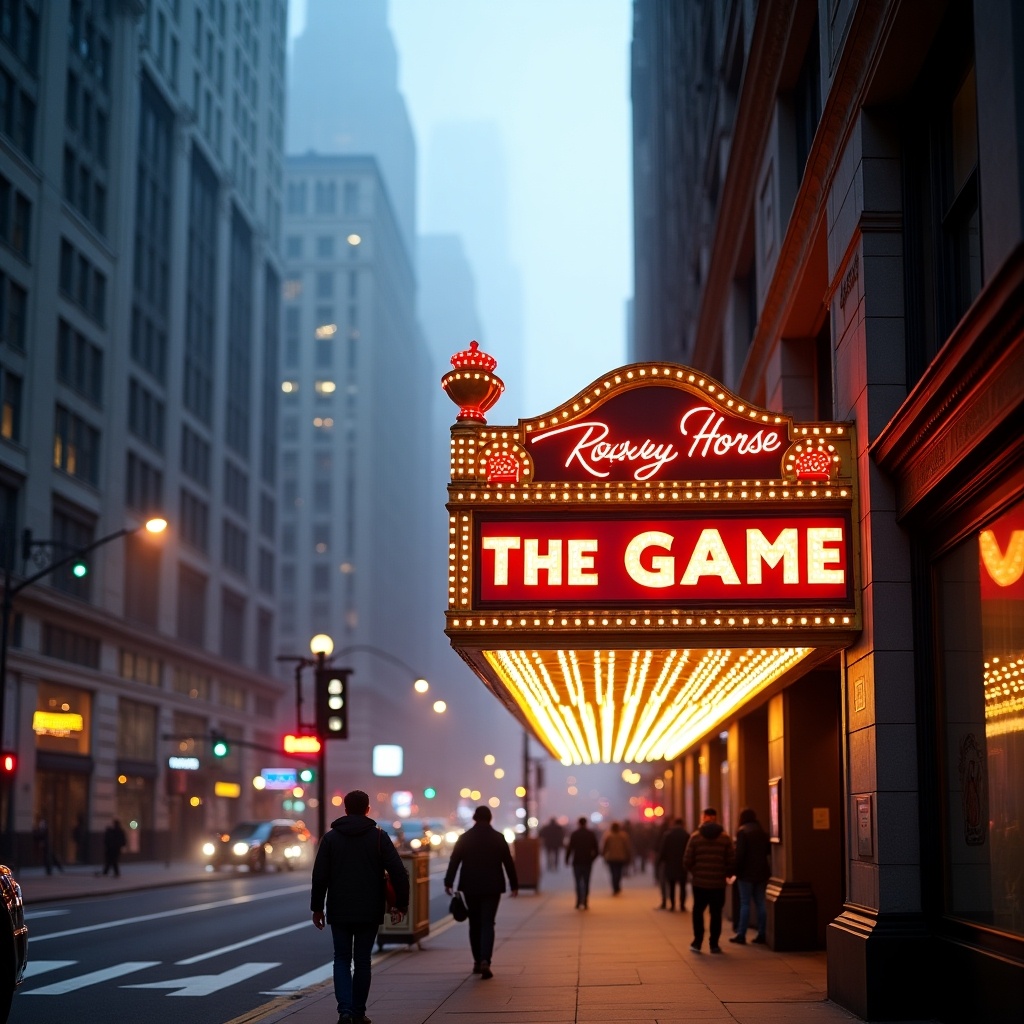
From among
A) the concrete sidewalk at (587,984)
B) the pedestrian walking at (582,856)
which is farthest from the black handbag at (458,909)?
the pedestrian walking at (582,856)

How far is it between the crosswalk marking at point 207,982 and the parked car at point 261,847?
3363cm

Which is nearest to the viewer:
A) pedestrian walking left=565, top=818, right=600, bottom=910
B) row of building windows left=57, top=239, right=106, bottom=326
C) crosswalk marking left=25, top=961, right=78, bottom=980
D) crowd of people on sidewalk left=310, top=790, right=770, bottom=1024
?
crowd of people on sidewalk left=310, top=790, right=770, bottom=1024

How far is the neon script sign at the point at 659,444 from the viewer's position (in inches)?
574

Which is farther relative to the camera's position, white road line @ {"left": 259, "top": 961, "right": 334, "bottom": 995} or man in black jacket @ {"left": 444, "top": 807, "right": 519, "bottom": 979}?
man in black jacket @ {"left": 444, "top": 807, "right": 519, "bottom": 979}

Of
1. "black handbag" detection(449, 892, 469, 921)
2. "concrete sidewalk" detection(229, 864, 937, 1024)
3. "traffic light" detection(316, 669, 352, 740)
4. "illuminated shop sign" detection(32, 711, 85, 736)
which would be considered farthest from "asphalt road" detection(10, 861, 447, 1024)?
"illuminated shop sign" detection(32, 711, 85, 736)

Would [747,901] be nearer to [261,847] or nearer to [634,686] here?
[634,686]

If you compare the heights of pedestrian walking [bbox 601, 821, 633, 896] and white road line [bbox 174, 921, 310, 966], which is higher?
pedestrian walking [bbox 601, 821, 633, 896]

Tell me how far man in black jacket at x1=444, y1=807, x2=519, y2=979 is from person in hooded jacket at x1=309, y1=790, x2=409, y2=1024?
4269 mm

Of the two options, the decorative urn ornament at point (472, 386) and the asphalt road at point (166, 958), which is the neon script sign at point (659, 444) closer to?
the decorative urn ornament at point (472, 386)

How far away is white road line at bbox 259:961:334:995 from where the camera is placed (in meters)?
16.5

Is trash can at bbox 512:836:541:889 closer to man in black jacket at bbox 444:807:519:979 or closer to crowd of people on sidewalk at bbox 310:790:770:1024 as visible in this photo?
crowd of people on sidewalk at bbox 310:790:770:1024

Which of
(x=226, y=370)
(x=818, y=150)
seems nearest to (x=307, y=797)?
(x=226, y=370)

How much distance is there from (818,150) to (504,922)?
15967 mm

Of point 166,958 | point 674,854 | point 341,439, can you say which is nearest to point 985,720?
point 166,958
